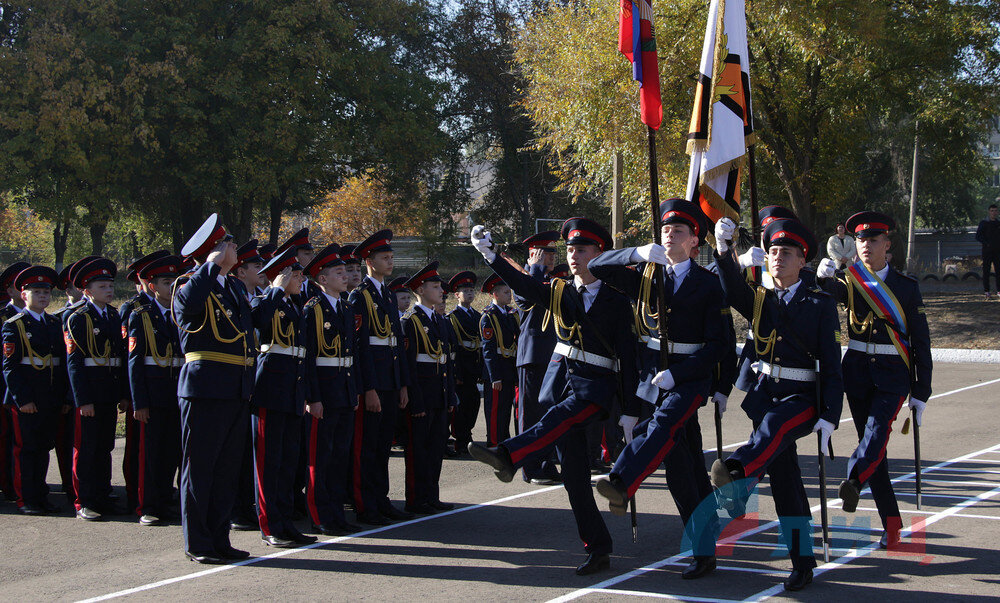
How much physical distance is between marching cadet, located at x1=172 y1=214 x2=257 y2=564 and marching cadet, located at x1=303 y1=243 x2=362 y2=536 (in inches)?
27.5

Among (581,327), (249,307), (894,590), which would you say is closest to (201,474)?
(249,307)

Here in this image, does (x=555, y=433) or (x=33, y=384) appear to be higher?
(x=33, y=384)

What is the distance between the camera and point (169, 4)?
28.1 m

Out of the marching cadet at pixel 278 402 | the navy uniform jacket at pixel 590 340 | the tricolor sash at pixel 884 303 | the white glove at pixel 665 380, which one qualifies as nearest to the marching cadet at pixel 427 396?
the marching cadet at pixel 278 402

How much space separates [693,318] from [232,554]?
3365 mm

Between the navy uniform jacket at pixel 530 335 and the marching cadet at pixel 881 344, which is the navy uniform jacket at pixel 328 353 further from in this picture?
the marching cadet at pixel 881 344

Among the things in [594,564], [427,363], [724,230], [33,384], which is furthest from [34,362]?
[724,230]

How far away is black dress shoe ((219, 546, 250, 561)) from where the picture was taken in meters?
6.23

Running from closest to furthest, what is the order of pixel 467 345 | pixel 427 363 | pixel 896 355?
pixel 896 355 < pixel 427 363 < pixel 467 345

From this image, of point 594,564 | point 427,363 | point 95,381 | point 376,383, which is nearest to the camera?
point 594,564

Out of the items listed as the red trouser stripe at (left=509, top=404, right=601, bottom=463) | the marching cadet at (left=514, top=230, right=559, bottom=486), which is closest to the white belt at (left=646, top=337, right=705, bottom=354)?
the red trouser stripe at (left=509, top=404, right=601, bottom=463)

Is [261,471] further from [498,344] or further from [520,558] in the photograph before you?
[498,344]

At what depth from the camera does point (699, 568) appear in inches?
221

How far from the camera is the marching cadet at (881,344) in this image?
6258 millimetres
